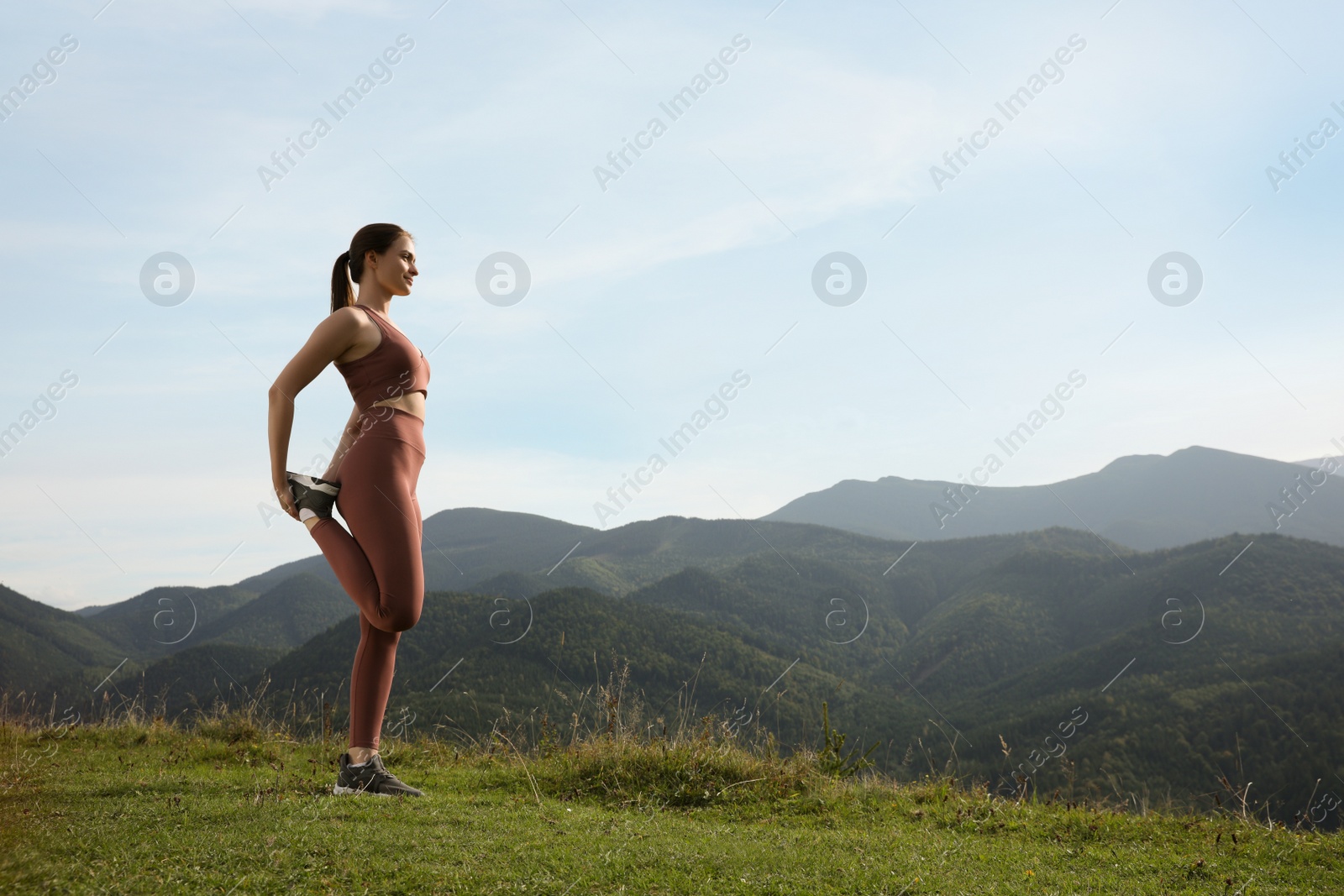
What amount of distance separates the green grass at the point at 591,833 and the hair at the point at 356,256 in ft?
8.31

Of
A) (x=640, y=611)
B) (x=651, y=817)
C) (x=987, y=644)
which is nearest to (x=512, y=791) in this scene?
(x=651, y=817)

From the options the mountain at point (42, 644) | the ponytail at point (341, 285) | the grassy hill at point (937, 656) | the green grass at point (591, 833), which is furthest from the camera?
the mountain at point (42, 644)

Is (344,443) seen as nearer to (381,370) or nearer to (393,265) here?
(381,370)

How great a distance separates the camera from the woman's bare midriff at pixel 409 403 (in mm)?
3984

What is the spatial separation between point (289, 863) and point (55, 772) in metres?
2.84

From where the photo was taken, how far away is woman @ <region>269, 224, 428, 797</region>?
3.76 meters

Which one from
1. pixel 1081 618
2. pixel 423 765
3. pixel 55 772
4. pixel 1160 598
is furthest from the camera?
pixel 1081 618

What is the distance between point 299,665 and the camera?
162ft

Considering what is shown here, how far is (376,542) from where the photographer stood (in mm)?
3764

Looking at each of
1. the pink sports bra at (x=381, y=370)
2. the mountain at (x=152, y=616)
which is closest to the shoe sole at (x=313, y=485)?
the pink sports bra at (x=381, y=370)

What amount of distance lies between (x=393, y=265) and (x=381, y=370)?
0.60 meters

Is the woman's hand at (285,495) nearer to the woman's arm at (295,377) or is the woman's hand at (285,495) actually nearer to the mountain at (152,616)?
the woman's arm at (295,377)

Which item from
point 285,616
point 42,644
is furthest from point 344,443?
point 285,616

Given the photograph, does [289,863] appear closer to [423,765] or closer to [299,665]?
[423,765]
